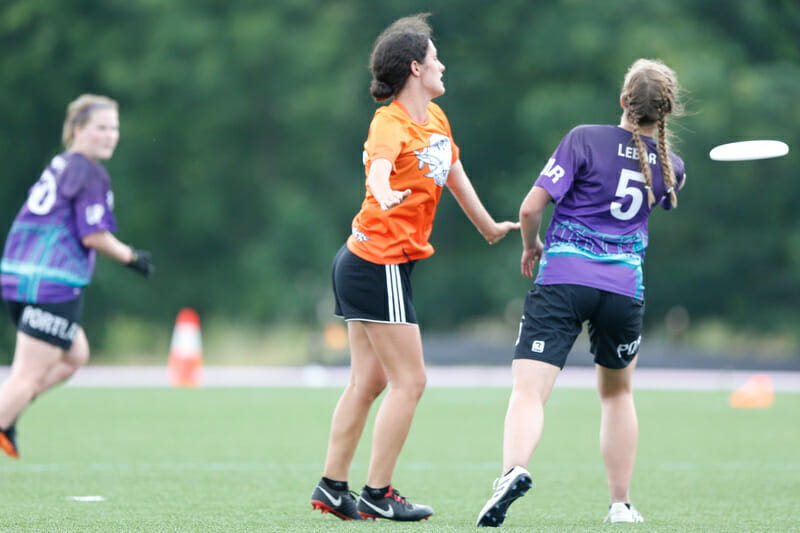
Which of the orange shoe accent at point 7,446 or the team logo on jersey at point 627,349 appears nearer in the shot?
the team logo on jersey at point 627,349

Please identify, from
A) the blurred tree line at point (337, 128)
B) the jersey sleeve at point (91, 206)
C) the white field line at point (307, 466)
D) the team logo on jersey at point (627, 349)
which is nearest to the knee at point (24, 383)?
the white field line at point (307, 466)

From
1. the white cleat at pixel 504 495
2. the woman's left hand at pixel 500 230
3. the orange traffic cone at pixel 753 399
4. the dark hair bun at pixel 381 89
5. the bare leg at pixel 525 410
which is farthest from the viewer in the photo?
the orange traffic cone at pixel 753 399

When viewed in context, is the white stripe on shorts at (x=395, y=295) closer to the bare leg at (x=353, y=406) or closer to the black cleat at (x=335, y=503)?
the bare leg at (x=353, y=406)

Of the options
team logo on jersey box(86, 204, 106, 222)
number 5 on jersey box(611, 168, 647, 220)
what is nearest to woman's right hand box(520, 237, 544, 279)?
number 5 on jersey box(611, 168, 647, 220)

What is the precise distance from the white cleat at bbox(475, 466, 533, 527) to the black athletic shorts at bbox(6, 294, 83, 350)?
2.86 metres

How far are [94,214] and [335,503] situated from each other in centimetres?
226

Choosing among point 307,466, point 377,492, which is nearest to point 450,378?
point 307,466

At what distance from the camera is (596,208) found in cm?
476

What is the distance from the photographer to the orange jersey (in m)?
4.78

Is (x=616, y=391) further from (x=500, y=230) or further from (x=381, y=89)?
(x=381, y=89)

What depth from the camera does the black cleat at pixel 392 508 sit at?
486 cm

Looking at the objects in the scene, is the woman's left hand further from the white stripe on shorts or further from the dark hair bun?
the dark hair bun

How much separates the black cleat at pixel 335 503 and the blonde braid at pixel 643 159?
5.52 feet

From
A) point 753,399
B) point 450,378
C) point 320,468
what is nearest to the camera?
point 320,468
